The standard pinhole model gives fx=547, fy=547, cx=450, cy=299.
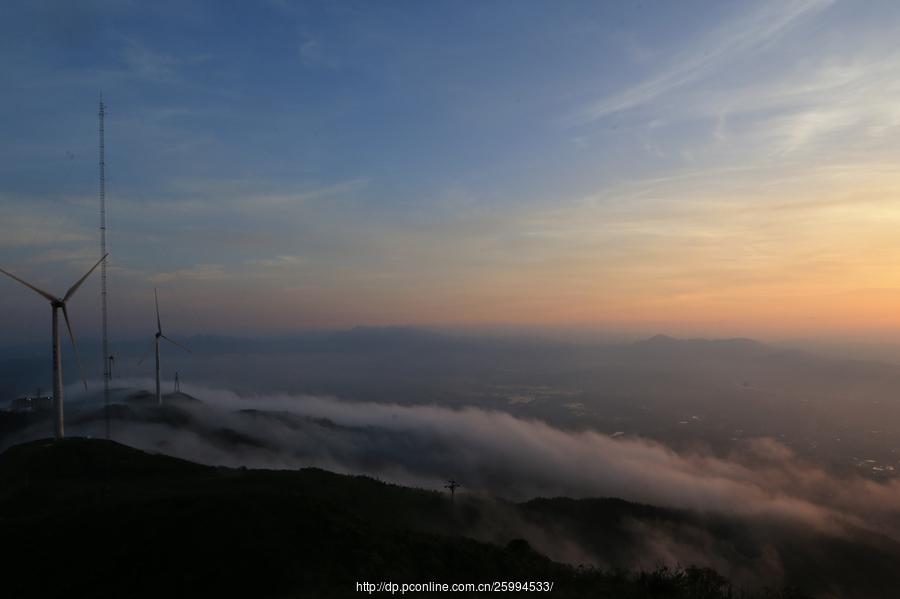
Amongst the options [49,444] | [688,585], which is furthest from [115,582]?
[49,444]

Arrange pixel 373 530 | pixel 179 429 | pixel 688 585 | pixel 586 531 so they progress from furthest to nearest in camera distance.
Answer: pixel 179 429
pixel 586 531
pixel 373 530
pixel 688 585

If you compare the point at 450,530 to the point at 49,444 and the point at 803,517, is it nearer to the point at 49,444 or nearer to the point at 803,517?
the point at 49,444

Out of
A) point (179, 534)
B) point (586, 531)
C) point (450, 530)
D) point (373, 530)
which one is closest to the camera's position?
point (179, 534)

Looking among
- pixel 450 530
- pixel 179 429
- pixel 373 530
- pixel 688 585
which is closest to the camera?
pixel 688 585

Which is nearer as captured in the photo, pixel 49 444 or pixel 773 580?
pixel 49 444

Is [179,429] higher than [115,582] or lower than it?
lower

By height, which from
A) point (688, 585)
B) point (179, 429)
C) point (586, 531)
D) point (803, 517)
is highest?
point (688, 585)

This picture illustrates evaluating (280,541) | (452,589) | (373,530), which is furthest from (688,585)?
(280,541)

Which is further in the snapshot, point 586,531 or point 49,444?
point 586,531

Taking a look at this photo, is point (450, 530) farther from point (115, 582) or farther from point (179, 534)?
point (115, 582)
